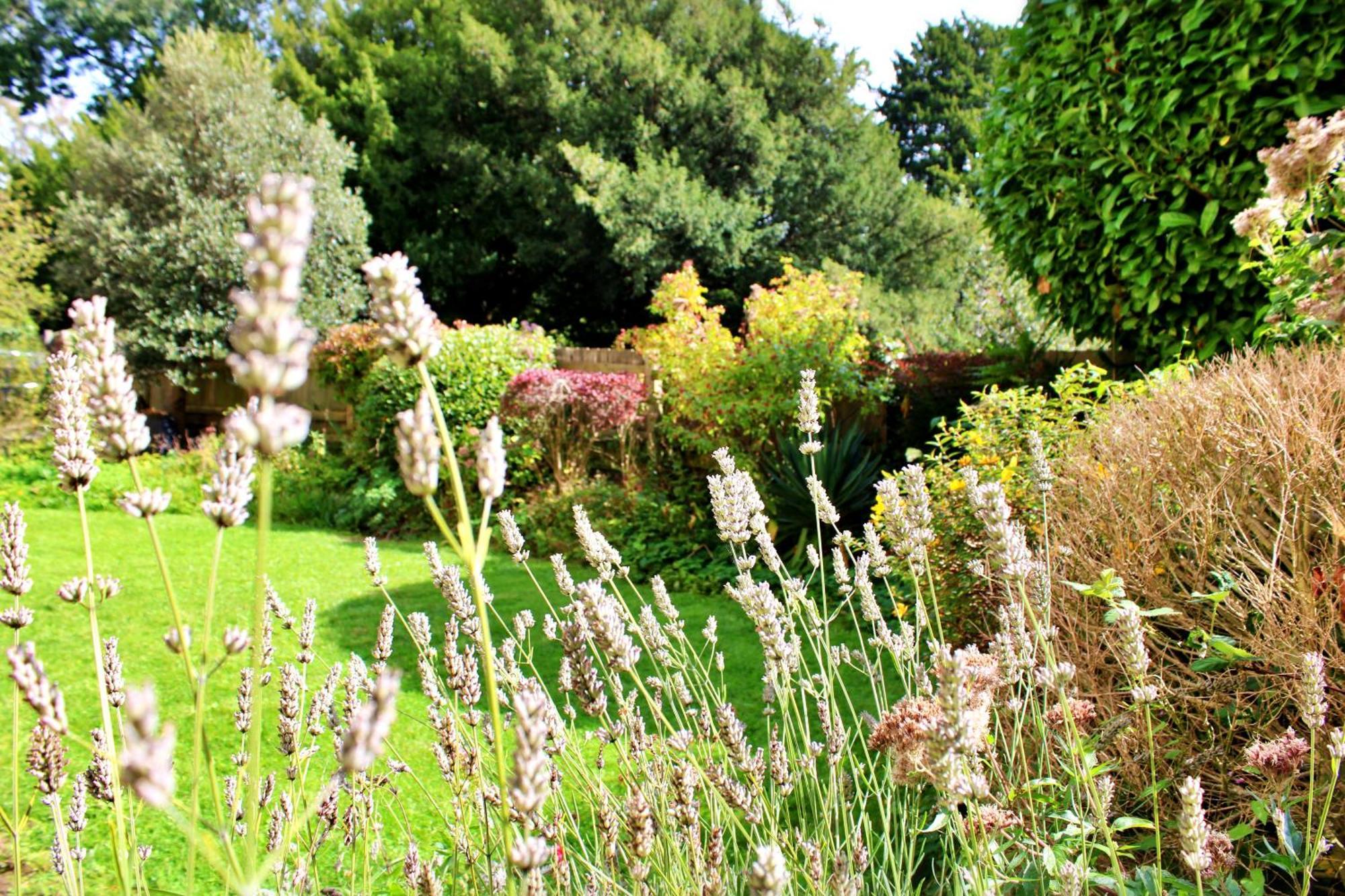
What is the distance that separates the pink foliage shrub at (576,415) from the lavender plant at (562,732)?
21.6 ft

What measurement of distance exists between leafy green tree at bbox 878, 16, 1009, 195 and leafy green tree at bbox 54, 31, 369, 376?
19485 mm

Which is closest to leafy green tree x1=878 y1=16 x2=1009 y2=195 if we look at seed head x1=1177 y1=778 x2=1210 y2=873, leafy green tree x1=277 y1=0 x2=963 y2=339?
leafy green tree x1=277 y1=0 x2=963 y2=339

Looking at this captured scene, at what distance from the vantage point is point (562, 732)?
1.78 metres

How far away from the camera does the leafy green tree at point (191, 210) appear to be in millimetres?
14656

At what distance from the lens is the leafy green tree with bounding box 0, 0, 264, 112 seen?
25.2 meters

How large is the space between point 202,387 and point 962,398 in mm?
14533

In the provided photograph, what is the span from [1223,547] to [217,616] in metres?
6.60

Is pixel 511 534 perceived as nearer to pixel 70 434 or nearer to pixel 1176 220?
pixel 70 434

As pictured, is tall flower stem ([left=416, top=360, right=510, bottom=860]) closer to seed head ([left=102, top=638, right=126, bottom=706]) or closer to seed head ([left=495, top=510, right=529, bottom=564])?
seed head ([left=102, top=638, right=126, bottom=706])

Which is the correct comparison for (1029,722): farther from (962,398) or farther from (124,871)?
(962,398)

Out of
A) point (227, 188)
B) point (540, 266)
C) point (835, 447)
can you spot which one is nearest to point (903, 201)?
point (540, 266)

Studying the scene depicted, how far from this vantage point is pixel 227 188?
15.3 metres

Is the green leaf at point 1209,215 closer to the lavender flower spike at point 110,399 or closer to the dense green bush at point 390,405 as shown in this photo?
the lavender flower spike at point 110,399

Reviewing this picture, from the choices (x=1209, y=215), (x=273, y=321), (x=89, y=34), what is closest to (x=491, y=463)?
(x=273, y=321)
